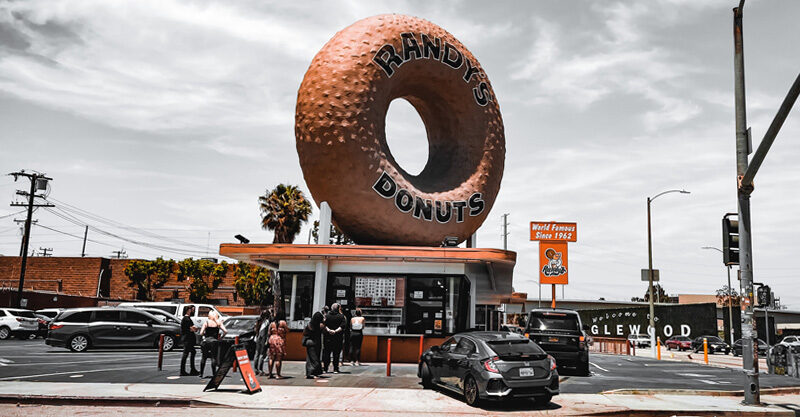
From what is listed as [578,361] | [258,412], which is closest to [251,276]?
[578,361]

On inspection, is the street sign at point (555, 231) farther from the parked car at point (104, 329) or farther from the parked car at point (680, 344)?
the parked car at point (680, 344)

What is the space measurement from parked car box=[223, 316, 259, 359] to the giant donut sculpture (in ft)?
Result: 16.1

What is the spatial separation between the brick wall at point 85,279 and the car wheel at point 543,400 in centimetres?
4926

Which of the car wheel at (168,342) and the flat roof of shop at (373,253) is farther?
the car wheel at (168,342)

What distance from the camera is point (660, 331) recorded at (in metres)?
55.7

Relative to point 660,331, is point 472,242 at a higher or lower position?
higher

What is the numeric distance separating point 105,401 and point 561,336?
39.8 ft

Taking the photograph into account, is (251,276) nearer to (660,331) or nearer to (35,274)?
(35,274)

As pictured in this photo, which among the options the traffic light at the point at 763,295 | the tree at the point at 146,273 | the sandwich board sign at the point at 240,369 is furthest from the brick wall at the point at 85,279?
the traffic light at the point at 763,295

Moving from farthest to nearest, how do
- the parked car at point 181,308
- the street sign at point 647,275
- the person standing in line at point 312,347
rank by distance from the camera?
1. the street sign at point 647,275
2. the parked car at point 181,308
3. the person standing in line at point 312,347

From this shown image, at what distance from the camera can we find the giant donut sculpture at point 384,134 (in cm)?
1867

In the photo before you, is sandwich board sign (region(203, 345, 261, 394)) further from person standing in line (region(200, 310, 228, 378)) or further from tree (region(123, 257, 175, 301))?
tree (region(123, 257, 175, 301))

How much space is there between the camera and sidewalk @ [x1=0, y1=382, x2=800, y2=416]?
36.8ft

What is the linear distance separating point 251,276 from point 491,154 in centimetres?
3869
